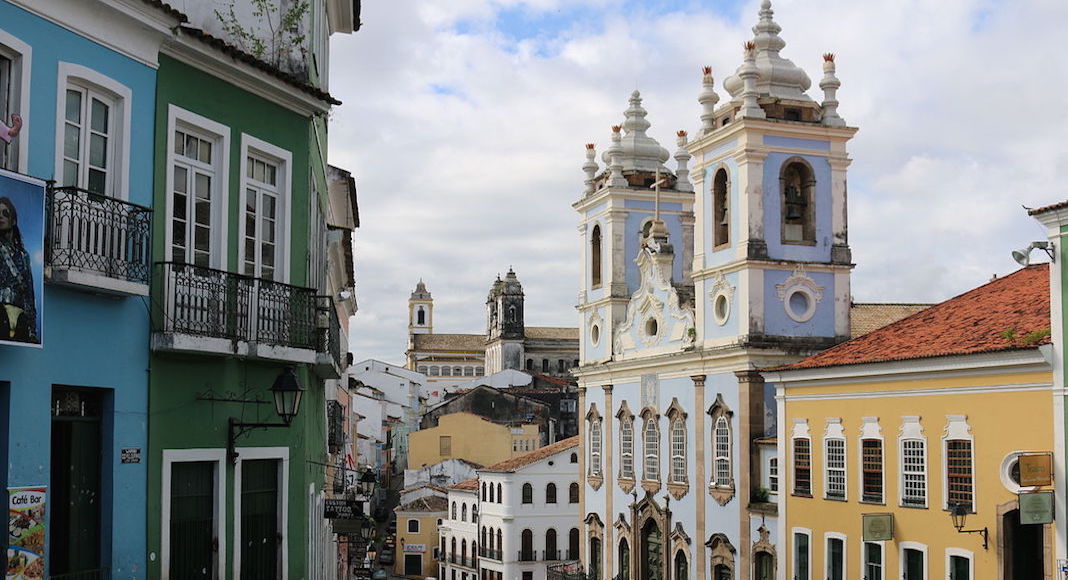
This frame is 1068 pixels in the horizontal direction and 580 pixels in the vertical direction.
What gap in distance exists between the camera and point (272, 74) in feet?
39.3

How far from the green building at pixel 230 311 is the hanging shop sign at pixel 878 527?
16.4 metres

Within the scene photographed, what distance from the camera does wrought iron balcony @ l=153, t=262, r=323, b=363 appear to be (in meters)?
10.6

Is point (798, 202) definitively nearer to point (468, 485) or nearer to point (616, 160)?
point (616, 160)

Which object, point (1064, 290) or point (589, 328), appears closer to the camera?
point (1064, 290)

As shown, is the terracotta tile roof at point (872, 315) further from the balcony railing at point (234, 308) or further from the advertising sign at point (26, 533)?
the advertising sign at point (26, 533)

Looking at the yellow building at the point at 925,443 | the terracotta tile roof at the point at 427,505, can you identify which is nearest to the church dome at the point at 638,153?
the yellow building at the point at 925,443

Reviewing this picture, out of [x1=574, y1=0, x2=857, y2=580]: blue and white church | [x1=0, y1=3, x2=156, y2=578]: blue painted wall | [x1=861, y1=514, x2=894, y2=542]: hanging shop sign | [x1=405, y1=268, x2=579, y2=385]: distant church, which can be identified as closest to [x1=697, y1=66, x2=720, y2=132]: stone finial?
[x1=574, y1=0, x2=857, y2=580]: blue and white church

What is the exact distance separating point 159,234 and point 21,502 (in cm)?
254

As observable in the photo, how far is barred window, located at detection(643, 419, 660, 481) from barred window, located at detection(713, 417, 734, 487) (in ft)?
13.6

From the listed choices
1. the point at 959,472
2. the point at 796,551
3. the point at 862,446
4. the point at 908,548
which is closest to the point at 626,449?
the point at 796,551

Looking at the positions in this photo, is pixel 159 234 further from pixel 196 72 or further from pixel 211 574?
pixel 211 574

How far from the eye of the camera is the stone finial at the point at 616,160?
152 feet

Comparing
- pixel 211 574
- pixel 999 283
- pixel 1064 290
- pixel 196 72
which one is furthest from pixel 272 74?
Result: pixel 999 283

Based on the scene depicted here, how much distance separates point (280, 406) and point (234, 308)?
1.00 m
